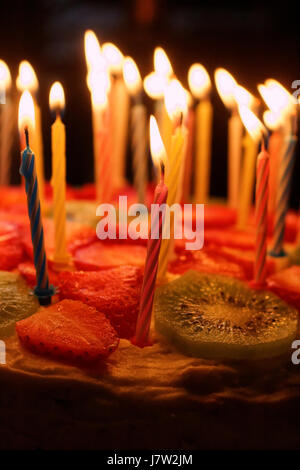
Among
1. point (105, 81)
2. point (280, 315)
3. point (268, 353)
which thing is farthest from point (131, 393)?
point (105, 81)

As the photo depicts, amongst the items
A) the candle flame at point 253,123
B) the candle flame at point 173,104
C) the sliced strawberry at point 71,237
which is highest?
the candle flame at point 173,104

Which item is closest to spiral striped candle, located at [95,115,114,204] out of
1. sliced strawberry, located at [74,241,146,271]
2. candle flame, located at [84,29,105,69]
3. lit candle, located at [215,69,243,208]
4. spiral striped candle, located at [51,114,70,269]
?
candle flame, located at [84,29,105,69]

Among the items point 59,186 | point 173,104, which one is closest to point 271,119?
point 173,104

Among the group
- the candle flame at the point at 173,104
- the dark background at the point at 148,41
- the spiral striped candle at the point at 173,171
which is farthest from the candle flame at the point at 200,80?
the dark background at the point at 148,41

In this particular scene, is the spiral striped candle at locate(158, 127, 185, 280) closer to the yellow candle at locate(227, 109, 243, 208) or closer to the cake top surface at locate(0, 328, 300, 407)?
the cake top surface at locate(0, 328, 300, 407)

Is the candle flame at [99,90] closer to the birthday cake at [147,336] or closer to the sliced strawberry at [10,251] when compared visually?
the birthday cake at [147,336]

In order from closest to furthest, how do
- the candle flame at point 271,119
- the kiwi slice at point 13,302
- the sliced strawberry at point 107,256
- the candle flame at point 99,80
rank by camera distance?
the kiwi slice at point 13,302
the sliced strawberry at point 107,256
the candle flame at point 271,119
the candle flame at point 99,80
